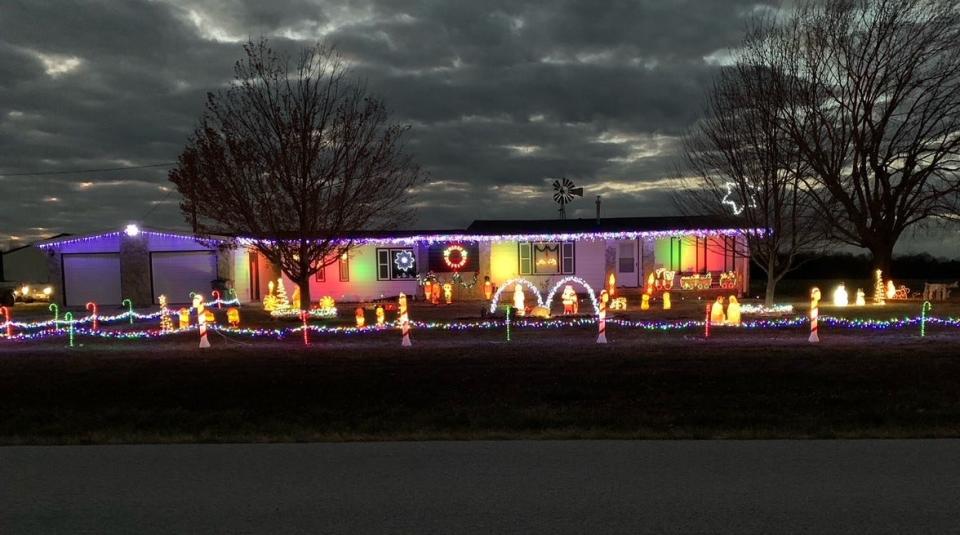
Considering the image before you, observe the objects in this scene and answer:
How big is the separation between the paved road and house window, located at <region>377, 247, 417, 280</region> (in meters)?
21.9

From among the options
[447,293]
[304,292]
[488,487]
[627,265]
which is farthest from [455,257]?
[488,487]

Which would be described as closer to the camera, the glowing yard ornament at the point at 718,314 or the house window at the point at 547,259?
the glowing yard ornament at the point at 718,314

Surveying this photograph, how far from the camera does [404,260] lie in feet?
90.8

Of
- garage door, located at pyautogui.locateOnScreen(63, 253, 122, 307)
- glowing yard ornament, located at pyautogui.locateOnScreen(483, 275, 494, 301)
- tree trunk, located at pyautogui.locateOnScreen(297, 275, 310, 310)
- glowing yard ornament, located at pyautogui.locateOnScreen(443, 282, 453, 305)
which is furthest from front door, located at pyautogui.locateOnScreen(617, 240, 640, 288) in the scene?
garage door, located at pyautogui.locateOnScreen(63, 253, 122, 307)

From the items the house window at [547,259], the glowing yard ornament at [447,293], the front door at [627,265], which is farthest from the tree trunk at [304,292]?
the front door at [627,265]

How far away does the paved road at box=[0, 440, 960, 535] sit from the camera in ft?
13.3

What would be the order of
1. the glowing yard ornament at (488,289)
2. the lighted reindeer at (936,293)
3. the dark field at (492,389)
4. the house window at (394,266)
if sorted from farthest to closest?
the house window at (394,266), the glowing yard ornament at (488,289), the lighted reindeer at (936,293), the dark field at (492,389)

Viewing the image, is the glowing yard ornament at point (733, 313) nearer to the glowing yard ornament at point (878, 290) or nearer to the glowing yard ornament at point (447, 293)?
the glowing yard ornament at point (878, 290)

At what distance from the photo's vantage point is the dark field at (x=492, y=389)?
21.5 ft

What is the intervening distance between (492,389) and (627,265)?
20261 mm

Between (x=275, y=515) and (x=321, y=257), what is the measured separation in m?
14.8

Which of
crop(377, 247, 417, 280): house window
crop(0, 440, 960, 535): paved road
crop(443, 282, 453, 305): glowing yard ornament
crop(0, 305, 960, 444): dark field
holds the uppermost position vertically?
crop(377, 247, 417, 280): house window

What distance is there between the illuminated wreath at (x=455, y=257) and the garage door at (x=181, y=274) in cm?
903

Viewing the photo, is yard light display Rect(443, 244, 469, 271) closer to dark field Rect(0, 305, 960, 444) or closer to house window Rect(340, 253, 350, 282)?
house window Rect(340, 253, 350, 282)
